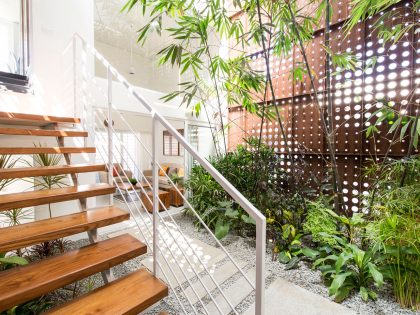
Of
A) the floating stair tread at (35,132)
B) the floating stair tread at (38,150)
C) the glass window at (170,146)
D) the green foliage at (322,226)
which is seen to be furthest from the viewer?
the glass window at (170,146)

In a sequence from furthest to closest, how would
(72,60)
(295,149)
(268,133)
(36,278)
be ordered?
(268,133), (295,149), (72,60), (36,278)

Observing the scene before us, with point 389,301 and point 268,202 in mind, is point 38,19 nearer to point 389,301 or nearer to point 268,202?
point 268,202

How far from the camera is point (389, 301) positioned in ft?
5.70

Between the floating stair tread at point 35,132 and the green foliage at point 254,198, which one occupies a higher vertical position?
the floating stair tread at point 35,132

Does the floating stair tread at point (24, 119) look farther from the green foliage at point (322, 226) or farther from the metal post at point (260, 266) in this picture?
the green foliage at point (322, 226)

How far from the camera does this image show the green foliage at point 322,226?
215 centimetres

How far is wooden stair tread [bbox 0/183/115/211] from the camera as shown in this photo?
45.9 inches

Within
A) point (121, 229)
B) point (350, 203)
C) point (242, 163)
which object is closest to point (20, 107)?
point (121, 229)

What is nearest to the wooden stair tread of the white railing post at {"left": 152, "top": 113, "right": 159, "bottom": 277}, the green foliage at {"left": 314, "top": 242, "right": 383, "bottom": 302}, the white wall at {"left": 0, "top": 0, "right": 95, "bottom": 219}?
the white railing post at {"left": 152, "top": 113, "right": 159, "bottom": 277}

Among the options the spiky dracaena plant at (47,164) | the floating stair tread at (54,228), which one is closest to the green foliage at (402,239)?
the floating stair tread at (54,228)

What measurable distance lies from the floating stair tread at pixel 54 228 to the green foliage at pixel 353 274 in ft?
6.00

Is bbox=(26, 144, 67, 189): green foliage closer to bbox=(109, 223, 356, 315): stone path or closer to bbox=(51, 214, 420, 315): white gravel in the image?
bbox=(51, 214, 420, 315): white gravel

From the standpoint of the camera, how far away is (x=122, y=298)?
1.03m

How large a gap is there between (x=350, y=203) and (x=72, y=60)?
4.48m
